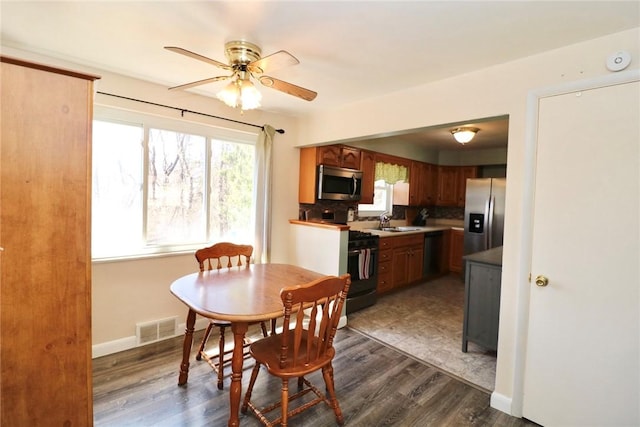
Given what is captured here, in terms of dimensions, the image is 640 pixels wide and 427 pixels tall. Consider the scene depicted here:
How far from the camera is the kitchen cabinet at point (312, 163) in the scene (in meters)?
3.75

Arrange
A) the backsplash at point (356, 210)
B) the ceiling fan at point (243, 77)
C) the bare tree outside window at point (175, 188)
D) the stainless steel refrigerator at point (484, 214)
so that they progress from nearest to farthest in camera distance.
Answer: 1. the ceiling fan at point (243, 77)
2. the bare tree outside window at point (175, 188)
3. the backsplash at point (356, 210)
4. the stainless steel refrigerator at point (484, 214)

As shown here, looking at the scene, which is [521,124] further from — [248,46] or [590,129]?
[248,46]

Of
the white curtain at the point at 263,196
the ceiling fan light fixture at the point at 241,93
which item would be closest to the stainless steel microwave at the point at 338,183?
the white curtain at the point at 263,196

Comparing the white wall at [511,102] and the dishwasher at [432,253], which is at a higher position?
the white wall at [511,102]

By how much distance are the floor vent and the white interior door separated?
292 centimetres

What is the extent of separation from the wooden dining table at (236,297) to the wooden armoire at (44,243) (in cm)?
58

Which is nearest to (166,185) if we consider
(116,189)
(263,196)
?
(116,189)

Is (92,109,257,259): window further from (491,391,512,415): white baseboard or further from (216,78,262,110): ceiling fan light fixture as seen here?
(491,391,512,415): white baseboard

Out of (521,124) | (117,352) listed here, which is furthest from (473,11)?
(117,352)

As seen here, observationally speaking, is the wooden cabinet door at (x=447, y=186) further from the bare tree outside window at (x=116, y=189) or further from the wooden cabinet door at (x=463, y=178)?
the bare tree outside window at (x=116, y=189)

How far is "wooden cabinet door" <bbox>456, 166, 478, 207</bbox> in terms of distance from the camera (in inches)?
227

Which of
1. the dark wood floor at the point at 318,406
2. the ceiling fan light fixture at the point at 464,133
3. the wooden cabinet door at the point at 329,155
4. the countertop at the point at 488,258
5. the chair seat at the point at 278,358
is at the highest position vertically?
the ceiling fan light fixture at the point at 464,133

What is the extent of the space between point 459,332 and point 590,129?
7.50ft

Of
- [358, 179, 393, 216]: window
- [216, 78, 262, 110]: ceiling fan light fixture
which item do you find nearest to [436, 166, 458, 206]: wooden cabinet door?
[358, 179, 393, 216]: window
